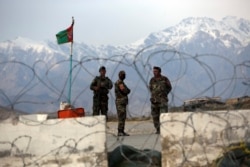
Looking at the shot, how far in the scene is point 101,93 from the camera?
998 cm

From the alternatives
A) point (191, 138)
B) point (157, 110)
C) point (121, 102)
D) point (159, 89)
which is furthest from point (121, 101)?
point (191, 138)

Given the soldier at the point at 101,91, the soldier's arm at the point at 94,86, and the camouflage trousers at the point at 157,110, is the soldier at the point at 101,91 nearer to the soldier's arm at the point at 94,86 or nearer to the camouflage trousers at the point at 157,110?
the soldier's arm at the point at 94,86

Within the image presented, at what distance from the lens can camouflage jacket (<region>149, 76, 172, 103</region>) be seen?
909 centimetres

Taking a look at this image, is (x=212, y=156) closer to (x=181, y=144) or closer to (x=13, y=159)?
(x=181, y=144)

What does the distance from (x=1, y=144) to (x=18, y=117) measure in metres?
0.38

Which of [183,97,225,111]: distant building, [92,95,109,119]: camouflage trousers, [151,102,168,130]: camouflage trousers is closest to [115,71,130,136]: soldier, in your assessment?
[92,95,109,119]: camouflage trousers

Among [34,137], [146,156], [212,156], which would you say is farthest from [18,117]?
[212,156]

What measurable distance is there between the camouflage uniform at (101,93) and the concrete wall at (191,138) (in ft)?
12.2

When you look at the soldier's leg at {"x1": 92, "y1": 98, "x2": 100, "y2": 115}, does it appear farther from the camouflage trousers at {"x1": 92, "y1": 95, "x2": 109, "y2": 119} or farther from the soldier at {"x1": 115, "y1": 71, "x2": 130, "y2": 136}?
the soldier at {"x1": 115, "y1": 71, "x2": 130, "y2": 136}

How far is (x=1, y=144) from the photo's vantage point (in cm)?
609

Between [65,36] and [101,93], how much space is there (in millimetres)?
1510

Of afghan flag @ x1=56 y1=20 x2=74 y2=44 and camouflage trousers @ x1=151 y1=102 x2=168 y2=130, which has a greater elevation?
afghan flag @ x1=56 y1=20 x2=74 y2=44

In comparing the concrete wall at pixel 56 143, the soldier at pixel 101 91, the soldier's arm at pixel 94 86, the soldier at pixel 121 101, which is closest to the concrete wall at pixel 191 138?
the concrete wall at pixel 56 143

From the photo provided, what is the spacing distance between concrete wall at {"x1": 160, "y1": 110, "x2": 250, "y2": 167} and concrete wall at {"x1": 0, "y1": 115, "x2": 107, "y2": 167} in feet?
2.57
